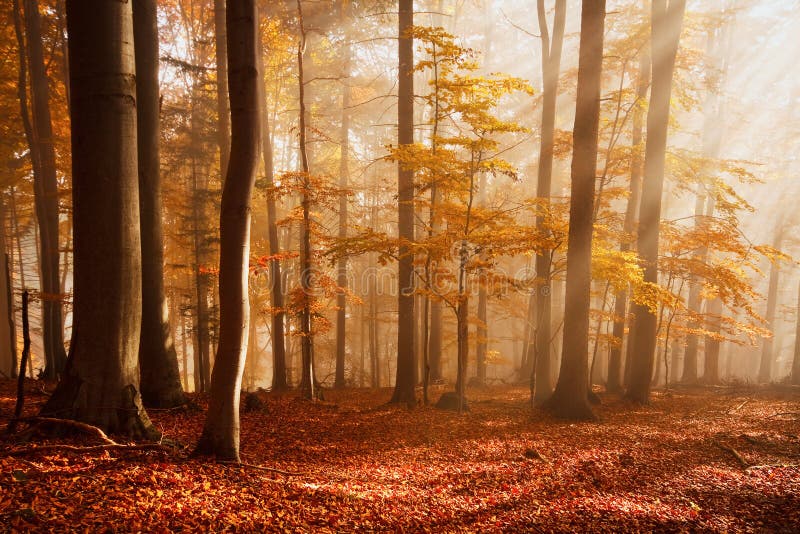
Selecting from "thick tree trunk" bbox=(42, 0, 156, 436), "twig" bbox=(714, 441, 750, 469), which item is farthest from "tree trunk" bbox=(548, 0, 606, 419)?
"thick tree trunk" bbox=(42, 0, 156, 436)

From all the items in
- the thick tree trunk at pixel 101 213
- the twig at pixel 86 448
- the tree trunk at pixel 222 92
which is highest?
the tree trunk at pixel 222 92

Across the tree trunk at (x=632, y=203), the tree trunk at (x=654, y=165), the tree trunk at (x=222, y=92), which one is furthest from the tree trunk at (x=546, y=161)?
the tree trunk at (x=222, y=92)

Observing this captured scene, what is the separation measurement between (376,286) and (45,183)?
14.5 meters

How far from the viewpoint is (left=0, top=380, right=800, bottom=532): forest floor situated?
344 cm

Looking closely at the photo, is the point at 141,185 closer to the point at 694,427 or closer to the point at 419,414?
the point at 419,414

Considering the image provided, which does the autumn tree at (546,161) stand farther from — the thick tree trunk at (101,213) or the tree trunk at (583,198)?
the thick tree trunk at (101,213)

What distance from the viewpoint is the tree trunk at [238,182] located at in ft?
13.9

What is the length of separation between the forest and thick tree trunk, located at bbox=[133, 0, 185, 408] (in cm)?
4

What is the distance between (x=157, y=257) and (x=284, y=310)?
4755 millimetres

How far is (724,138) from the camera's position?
2277 cm

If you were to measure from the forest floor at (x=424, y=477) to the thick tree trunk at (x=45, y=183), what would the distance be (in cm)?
287

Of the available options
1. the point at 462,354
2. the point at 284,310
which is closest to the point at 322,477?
the point at 462,354

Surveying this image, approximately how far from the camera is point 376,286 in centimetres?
2294

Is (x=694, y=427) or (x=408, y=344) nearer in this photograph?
(x=694, y=427)
